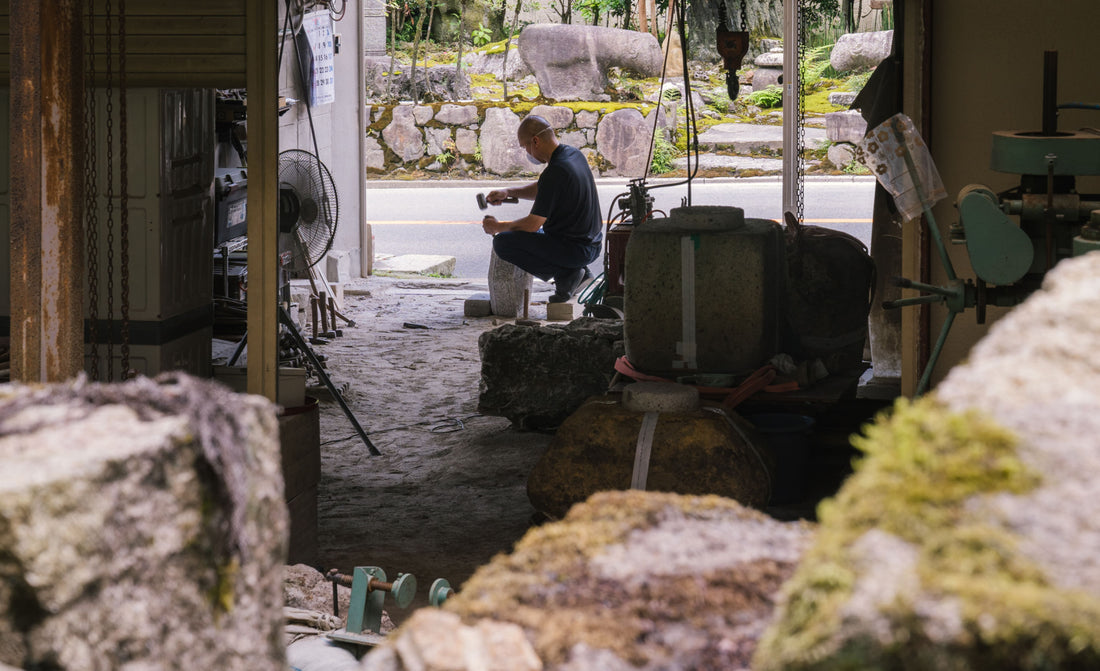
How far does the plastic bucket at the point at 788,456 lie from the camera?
640 centimetres

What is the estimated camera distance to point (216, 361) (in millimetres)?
6965

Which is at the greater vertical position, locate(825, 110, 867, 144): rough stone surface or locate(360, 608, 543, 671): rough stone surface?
locate(825, 110, 867, 144): rough stone surface

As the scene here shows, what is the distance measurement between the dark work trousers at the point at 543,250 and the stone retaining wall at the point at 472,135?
1045 centimetres

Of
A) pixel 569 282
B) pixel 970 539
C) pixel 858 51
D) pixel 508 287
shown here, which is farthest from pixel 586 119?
pixel 970 539

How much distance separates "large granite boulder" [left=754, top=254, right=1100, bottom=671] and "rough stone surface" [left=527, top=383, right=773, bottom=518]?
13.3ft

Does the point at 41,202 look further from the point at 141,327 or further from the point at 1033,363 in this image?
the point at 1033,363

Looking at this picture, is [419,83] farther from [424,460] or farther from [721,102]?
[424,460]

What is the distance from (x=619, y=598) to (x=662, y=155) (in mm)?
18742

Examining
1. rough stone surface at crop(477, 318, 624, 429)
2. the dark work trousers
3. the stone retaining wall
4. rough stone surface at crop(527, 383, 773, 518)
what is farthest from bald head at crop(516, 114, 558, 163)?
the stone retaining wall

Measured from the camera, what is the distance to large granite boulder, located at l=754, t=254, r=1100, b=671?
1356 millimetres

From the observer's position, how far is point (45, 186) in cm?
401

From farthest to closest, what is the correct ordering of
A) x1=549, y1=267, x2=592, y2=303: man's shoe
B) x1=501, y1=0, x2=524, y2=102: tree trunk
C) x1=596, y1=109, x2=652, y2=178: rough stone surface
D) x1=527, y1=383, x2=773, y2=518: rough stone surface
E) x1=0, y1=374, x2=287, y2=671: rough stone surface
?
x1=501, y1=0, x2=524, y2=102: tree trunk → x1=596, y1=109, x2=652, y2=178: rough stone surface → x1=549, y1=267, x2=592, y2=303: man's shoe → x1=527, y1=383, x2=773, y2=518: rough stone surface → x1=0, y1=374, x2=287, y2=671: rough stone surface

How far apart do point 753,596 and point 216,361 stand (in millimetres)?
5324

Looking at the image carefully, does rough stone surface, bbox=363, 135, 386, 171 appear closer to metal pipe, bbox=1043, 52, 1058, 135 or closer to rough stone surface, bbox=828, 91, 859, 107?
rough stone surface, bbox=828, 91, 859, 107
